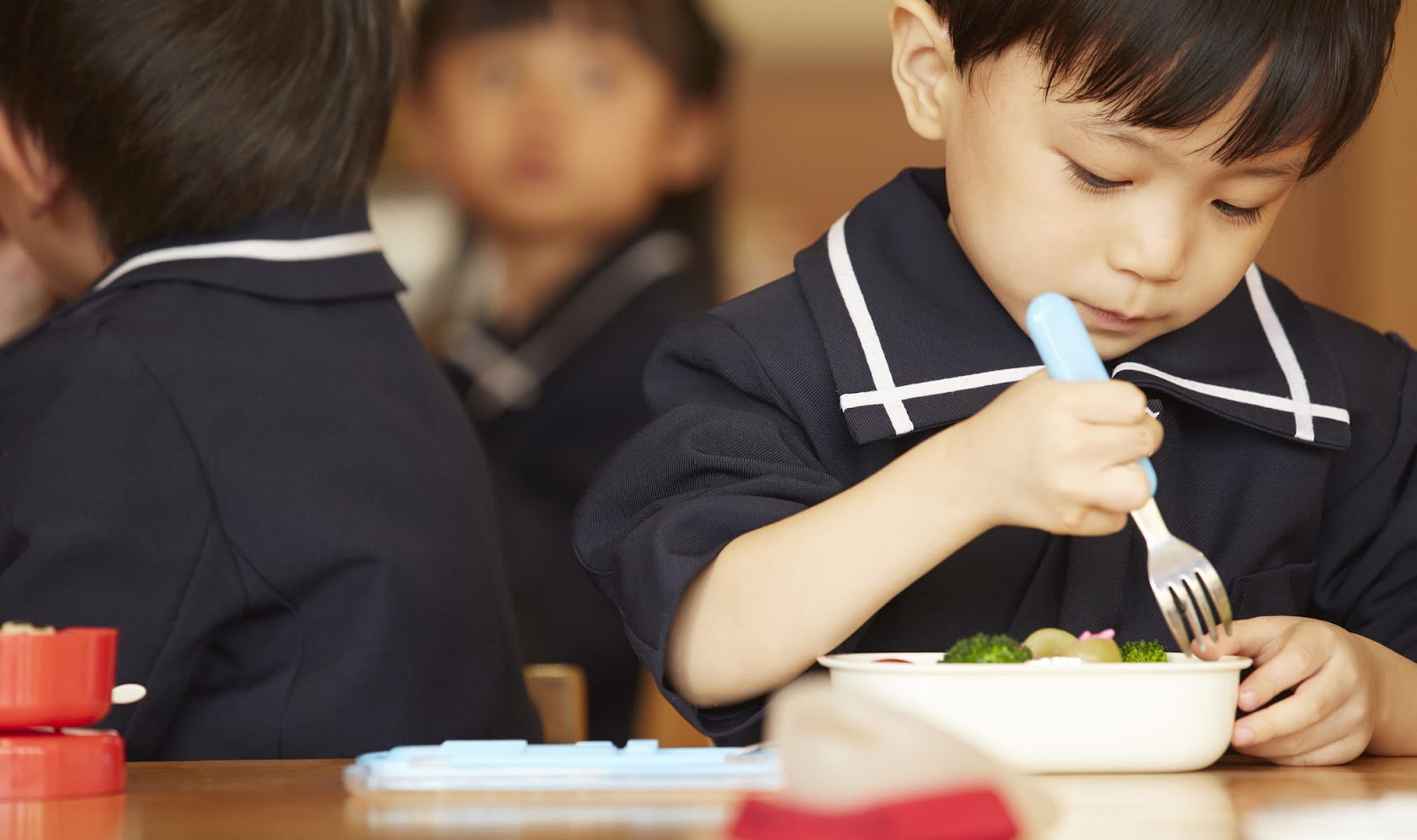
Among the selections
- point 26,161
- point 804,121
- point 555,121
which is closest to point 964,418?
point 26,161

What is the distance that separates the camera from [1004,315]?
1.09 metres

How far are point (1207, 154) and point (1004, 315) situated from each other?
0.20m

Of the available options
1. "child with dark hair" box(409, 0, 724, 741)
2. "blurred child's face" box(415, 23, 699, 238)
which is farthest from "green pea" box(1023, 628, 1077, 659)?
"blurred child's face" box(415, 23, 699, 238)

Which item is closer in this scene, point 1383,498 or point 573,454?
point 1383,498

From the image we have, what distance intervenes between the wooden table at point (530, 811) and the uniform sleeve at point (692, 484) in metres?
0.20

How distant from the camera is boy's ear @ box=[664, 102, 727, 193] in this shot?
2.98m

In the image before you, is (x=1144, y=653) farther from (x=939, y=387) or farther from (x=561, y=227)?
(x=561, y=227)

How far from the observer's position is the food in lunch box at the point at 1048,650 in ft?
2.62

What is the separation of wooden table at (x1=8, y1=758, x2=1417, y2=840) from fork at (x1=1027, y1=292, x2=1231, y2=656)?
0.27 feet

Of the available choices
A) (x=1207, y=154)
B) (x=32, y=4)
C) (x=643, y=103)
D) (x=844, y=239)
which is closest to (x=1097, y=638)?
(x=1207, y=154)

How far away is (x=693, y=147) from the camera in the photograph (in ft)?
9.87

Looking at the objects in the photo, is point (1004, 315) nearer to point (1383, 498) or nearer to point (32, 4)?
point (1383, 498)

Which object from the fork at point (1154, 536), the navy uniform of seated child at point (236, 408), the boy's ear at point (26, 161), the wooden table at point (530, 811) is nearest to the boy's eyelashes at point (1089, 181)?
the fork at point (1154, 536)

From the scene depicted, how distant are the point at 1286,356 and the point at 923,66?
0.32m
